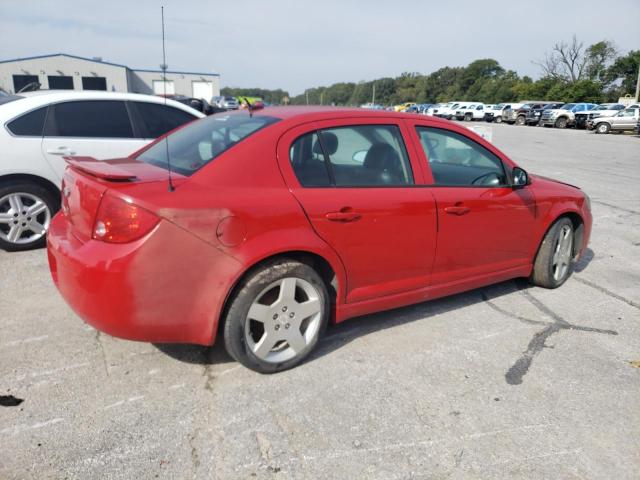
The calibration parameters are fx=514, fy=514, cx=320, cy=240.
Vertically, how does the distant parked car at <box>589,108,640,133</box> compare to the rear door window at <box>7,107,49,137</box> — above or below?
below

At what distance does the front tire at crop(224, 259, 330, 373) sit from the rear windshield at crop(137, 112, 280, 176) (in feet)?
2.47

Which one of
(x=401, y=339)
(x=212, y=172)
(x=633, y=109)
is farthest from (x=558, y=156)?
(x=633, y=109)

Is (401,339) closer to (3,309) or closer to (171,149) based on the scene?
(171,149)

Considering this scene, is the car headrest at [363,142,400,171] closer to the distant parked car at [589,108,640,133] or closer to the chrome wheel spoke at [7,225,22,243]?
the chrome wheel spoke at [7,225,22,243]

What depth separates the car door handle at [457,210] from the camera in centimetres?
359

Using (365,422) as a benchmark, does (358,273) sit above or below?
above

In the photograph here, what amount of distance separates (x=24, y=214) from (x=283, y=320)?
3.52m

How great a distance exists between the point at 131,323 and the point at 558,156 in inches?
677

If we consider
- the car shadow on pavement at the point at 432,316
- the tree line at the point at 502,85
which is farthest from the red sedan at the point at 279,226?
the tree line at the point at 502,85

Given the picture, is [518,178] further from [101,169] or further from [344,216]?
[101,169]

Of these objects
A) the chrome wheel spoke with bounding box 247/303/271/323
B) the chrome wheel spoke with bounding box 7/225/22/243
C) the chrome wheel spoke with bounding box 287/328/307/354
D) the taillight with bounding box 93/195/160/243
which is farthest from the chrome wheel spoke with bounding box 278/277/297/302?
the chrome wheel spoke with bounding box 7/225/22/243

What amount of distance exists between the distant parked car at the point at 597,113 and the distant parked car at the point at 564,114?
23.4 inches

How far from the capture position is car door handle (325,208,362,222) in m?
3.04

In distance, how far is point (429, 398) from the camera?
290 centimetres
